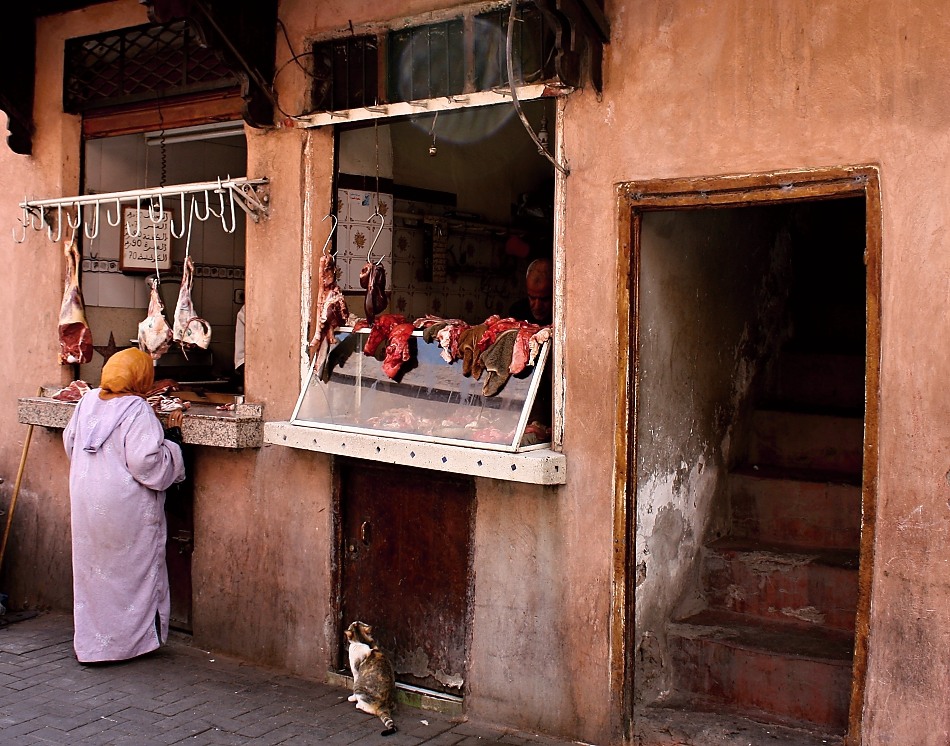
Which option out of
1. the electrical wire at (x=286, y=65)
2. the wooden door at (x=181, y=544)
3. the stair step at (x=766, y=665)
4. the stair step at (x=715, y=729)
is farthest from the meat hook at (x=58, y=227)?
the stair step at (x=715, y=729)

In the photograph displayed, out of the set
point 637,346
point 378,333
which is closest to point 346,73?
point 378,333

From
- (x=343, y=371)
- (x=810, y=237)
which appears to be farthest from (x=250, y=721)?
(x=810, y=237)

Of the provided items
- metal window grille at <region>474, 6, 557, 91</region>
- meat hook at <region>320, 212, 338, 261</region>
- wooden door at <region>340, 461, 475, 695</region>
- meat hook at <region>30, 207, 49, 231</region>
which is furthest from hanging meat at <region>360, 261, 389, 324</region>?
meat hook at <region>30, 207, 49, 231</region>

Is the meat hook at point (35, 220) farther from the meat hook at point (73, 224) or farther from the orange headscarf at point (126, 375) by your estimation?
the orange headscarf at point (126, 375)

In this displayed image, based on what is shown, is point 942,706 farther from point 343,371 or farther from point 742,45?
point 343,371

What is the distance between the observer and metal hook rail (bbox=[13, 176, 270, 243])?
22.2 feet

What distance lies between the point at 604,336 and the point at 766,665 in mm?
1934

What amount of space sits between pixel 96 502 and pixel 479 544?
268cm

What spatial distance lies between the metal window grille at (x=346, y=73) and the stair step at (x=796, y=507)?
328 centimetres

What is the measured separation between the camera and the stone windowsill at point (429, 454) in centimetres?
542

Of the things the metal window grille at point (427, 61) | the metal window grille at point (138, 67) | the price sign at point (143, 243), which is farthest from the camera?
the price sign at point (143, 243)

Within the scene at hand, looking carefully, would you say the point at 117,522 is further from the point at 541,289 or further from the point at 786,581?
the point at 786,581

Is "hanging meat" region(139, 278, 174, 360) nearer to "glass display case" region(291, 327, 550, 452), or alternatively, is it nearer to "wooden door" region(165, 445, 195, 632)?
"wooden door" region(165, 445, 195, 632)

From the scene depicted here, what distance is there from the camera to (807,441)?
697 centimetres
